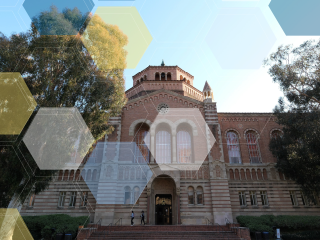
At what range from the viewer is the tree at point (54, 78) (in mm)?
11469

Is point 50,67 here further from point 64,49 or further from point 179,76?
point 179,76

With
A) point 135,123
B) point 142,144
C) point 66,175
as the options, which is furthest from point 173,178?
point 66,175

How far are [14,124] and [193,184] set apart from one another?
1561 cm

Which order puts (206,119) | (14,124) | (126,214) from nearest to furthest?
(14,124), (126,214), (206,119)

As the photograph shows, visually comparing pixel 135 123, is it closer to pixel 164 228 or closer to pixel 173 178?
pixel 173 178

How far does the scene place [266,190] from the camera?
2258 centimetres

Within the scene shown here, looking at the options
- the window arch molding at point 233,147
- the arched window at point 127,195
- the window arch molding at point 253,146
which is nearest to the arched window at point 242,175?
the window arch molding at point 233,147

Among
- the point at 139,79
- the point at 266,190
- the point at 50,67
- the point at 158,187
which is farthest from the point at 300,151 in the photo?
the point at 139,79
